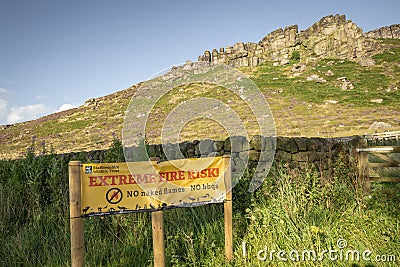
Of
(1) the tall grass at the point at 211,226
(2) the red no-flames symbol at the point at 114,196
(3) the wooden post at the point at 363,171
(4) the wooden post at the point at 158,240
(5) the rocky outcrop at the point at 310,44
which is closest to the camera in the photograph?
(2) the red no-flames symbol at the point at 114,196

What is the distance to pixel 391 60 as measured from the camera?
3775 cm

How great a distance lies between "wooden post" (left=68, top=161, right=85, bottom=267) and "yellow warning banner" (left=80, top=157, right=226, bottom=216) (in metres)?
0.05

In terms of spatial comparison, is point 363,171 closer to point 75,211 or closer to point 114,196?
point 114,196

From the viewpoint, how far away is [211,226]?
13.8ft

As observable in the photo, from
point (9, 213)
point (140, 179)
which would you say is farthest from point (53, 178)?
point (140, 179)

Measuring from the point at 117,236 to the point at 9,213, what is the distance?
1933 millimetres

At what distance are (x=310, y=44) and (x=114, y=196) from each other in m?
53.5

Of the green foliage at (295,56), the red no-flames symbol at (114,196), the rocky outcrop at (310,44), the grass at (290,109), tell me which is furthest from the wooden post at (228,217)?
the green foliage at (295,56)

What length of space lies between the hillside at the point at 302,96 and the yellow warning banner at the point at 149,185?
1188 cm

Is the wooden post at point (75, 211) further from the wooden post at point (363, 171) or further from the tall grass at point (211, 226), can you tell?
the wooden post at point (363, 171)

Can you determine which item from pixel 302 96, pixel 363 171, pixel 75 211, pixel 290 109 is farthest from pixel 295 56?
pixel 75 211

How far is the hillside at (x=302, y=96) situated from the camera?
22812 mm

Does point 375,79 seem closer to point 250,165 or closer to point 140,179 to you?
point 250,165

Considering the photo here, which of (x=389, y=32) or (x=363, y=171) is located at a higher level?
(x=389, y=32)
